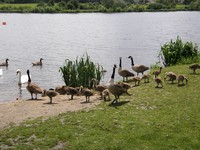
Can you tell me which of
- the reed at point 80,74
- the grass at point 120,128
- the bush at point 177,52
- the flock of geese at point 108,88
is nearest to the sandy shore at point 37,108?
the flock of geese at point 108,88

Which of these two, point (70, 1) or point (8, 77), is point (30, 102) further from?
point (70, 1)

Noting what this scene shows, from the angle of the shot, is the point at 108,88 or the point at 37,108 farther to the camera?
the point at 37,108

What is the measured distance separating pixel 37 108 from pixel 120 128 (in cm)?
587

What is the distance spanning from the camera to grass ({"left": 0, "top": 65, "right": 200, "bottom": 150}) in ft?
41.4

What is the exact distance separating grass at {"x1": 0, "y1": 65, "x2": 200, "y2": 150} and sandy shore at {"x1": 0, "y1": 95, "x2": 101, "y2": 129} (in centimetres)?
96

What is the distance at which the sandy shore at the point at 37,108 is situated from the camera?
651 inches

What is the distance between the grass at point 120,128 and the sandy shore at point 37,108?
0.96 metres

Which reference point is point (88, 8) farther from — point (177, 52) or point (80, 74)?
point (80, 74)

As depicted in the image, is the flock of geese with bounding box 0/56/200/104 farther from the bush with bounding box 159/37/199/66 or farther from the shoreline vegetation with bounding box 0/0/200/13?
the shoreline vegetation with bounding box 0/0/200/13

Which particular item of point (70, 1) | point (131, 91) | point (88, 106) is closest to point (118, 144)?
point (88, 106)

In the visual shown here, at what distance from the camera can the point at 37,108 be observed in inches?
722

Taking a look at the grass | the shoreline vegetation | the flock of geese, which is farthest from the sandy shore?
the shoreline vegetation

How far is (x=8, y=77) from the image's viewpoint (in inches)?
1412

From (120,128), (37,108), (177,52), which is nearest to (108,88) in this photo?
(37,108)
